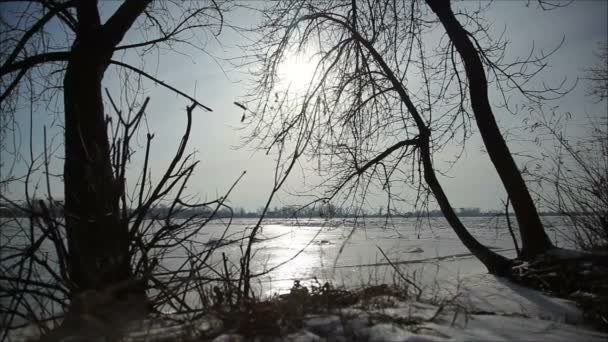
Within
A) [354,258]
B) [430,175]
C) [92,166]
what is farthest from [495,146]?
[354,258]

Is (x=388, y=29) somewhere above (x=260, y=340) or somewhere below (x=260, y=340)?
above

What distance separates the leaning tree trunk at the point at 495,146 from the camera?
3.41 m

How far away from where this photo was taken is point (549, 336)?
1543 mm

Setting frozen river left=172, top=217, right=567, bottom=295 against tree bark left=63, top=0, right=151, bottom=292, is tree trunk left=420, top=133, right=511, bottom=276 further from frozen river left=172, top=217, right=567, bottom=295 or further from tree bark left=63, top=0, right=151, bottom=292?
tree bark left=63, top=0, right=151, bottom=292

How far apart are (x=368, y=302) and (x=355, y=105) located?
3.40m

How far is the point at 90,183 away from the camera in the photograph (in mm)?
1685

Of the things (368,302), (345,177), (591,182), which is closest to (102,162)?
(368,302)

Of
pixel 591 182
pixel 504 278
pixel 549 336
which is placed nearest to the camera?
pixel 549 336

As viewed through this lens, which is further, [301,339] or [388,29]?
[388,29]

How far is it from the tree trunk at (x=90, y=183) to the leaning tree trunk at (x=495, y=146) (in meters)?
3.93

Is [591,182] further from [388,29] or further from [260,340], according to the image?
[260,340]

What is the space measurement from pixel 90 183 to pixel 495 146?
4079 mm

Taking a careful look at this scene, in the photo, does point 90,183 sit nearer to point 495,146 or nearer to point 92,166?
point 92,166

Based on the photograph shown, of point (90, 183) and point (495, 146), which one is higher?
point (495, 146)
